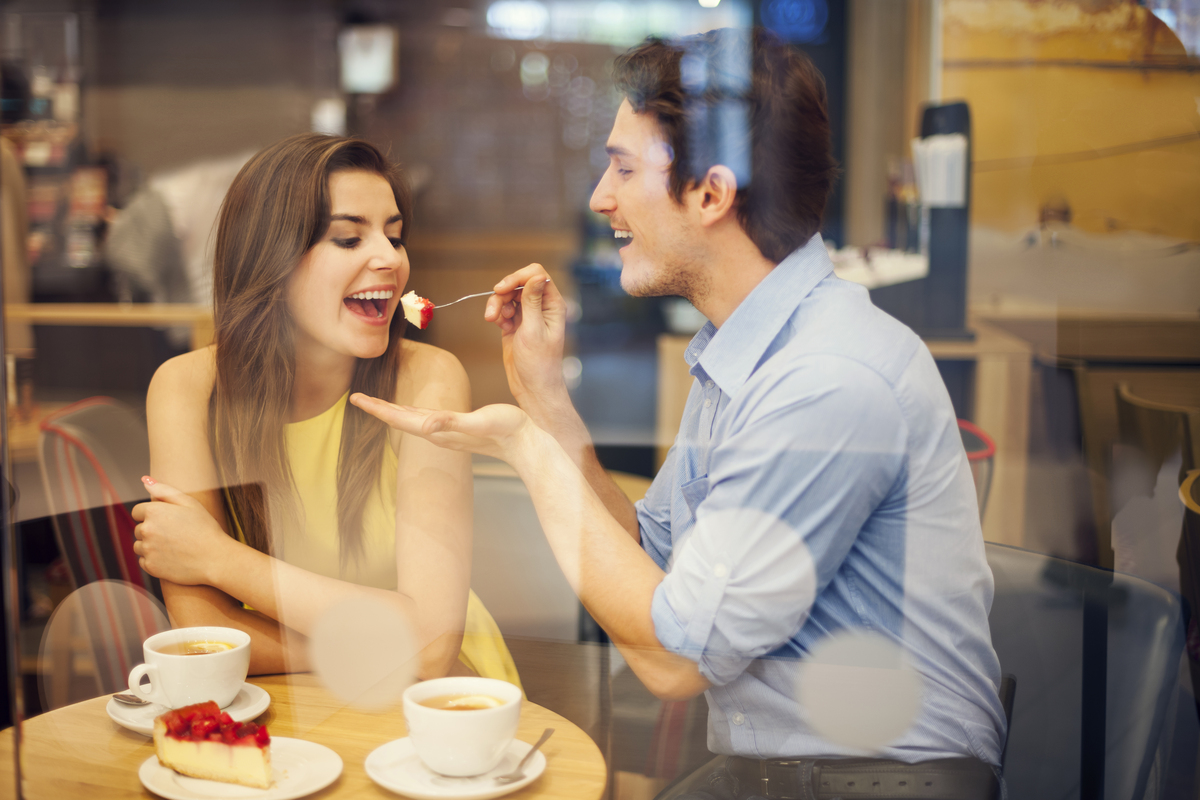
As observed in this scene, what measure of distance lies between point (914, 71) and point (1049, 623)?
31.8 inches

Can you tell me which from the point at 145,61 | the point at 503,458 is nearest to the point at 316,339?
the point at 503,458

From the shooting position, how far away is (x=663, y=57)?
0.88m

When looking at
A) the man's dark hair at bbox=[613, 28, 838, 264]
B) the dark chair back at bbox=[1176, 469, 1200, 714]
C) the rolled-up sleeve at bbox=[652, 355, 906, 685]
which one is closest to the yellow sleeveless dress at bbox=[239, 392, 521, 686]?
the rolled-up sleeve at bbox=[652, 355, 906, 685]

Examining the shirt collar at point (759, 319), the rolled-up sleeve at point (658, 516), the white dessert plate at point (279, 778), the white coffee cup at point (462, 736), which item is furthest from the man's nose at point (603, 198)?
the white dessert plate at point (279, 778)

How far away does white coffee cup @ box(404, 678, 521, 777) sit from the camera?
833mm

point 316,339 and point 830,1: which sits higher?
point 830,1

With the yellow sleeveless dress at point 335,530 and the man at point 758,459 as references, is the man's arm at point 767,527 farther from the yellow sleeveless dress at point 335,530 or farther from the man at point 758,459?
the yellow sleeveless dress at point 335,530

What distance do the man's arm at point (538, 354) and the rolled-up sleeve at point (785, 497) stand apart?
0.40 ft

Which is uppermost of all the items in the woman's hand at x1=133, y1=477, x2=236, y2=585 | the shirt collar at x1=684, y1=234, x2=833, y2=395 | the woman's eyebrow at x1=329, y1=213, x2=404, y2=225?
the woman's eyebrow at x1=329, y1=213, x2=404, y2=225

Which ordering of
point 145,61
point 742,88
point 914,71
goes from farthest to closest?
point 914,71 → point 145,61 → point 742,88

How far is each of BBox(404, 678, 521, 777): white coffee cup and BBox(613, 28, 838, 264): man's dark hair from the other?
0.51m

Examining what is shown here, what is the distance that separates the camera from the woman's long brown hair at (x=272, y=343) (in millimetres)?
909

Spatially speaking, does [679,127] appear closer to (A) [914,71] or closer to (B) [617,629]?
(B) [617,629]

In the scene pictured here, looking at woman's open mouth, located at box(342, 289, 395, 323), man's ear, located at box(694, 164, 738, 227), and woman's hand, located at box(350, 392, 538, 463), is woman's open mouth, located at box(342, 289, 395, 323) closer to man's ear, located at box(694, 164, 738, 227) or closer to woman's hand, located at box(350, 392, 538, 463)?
woman's hand, located at box(350, 392, 538, 463)
